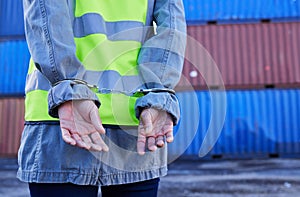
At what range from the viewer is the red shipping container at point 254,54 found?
12430 millimetres

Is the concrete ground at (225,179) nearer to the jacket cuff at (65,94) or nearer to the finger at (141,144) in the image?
the finger at (141,144)

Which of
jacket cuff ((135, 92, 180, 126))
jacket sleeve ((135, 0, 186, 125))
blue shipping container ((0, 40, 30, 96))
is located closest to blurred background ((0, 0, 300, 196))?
blue shipping container ((0, 40, 30, 96))

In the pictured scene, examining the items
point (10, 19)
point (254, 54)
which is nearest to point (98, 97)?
point (254, 54)

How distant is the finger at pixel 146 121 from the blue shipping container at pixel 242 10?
39.3 feet

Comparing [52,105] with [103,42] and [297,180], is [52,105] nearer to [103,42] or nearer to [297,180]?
[103,42]

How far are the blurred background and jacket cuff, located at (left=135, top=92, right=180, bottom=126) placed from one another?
10642 millimetres

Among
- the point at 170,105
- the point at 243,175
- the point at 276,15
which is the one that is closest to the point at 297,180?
the point at 243,175

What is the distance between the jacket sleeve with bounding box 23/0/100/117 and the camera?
109 centimetres

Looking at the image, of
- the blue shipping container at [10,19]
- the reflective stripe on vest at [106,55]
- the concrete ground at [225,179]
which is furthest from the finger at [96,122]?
the blue shipping container at [10,19]

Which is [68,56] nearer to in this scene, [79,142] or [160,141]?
[79,142]

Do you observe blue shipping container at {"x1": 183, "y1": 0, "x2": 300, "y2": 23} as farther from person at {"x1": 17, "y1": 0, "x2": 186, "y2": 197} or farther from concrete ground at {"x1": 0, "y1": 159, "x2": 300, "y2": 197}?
person at {"x1": 17, "y1": 0, "x2": 186, "y2": 197}

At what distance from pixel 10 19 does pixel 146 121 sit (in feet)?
42.9

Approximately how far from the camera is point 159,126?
1.21 meters

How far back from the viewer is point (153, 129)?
1196mm
